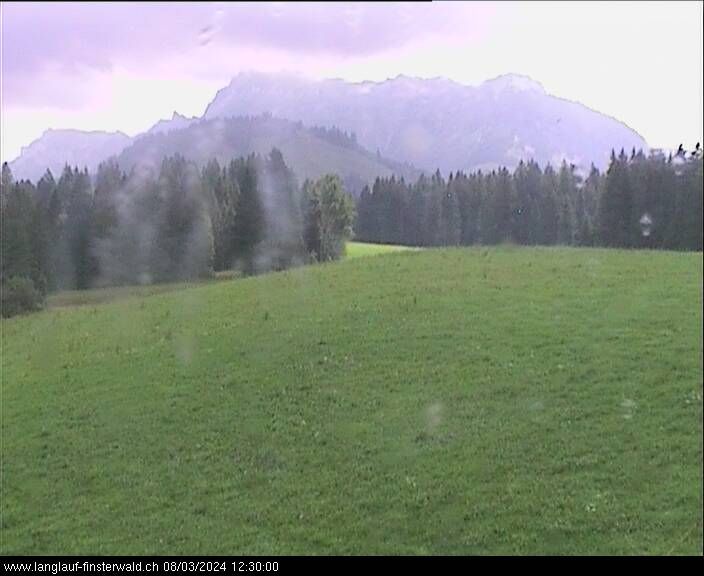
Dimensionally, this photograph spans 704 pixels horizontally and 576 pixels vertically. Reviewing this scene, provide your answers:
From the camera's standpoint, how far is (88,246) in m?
24.7

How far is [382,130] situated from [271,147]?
7.68 metres

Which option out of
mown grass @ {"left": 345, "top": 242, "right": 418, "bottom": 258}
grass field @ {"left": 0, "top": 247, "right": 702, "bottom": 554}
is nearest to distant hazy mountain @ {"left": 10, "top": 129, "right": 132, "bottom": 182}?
grass field @ {"left": 0, "top": 247, "right": 702, "bottom": 554}

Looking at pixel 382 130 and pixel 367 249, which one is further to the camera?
pixel 382 130

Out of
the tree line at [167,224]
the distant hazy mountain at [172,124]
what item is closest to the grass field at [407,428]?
the distant hazy mountain at [172,124]

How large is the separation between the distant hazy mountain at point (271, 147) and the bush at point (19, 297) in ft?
13.3

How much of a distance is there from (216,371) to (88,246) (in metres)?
13.7

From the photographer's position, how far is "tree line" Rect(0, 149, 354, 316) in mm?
20328

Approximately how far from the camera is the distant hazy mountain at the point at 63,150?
43.7ft

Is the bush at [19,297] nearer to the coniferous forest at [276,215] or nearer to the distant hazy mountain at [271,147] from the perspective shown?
the coniferous forest at [276,215]

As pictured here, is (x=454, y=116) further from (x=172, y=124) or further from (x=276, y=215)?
(x=276, y=215)

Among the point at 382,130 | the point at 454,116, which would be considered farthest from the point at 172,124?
the point at 382,130

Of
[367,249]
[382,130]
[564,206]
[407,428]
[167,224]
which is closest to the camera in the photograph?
[407,428]

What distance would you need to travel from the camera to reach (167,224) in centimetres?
2511
